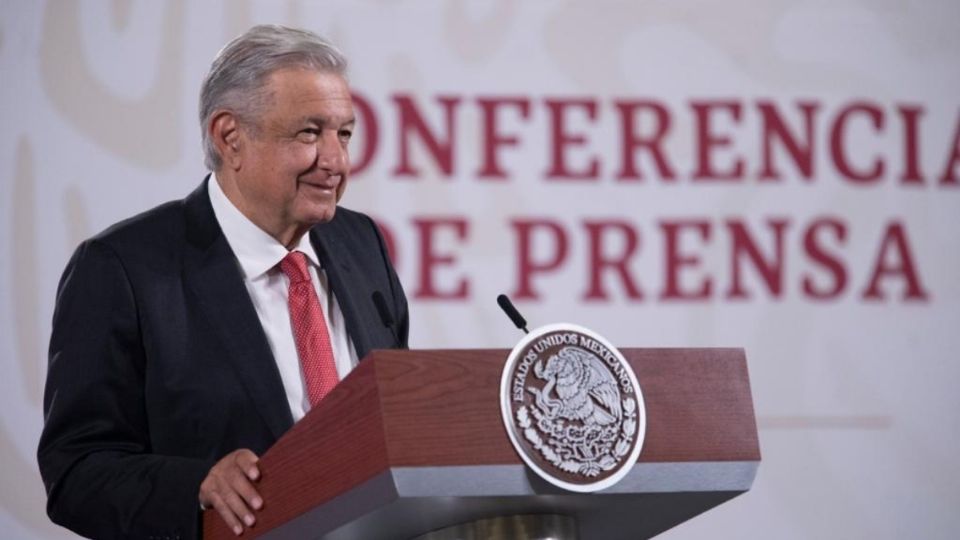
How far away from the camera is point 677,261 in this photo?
374 centimetres

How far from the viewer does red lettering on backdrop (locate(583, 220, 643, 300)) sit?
371cm

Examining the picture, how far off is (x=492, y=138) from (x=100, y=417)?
1.80 meters

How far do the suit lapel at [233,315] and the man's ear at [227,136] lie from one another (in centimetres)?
10

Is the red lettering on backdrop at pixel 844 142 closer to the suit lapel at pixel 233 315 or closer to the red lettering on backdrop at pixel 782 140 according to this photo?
the red lettering on backdrop at pixel 782 140

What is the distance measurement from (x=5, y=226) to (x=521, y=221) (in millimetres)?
1189

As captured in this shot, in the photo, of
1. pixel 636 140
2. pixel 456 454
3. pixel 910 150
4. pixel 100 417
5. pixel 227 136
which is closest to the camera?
pixel 456 454

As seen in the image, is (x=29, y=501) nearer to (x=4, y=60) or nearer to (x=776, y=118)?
(x=4, y=60)

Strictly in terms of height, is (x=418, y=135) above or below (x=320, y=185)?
above

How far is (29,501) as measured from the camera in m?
3.47

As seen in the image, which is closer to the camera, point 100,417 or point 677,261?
point 100,417

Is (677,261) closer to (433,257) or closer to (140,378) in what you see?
(433,257)

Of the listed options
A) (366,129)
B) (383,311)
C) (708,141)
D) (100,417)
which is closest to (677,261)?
(708,141)

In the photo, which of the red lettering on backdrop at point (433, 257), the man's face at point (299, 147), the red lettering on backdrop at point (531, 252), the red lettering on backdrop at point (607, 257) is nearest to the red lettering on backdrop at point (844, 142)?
the red lettering on backdrop at point (607, 257)

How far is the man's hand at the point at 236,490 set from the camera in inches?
68.2
